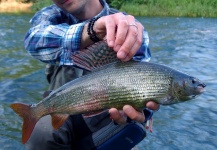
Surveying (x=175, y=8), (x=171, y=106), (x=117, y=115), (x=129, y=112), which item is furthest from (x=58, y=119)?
(x=175, y=8)

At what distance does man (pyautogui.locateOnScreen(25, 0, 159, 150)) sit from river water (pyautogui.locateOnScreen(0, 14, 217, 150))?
170 cm

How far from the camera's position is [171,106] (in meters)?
6.47

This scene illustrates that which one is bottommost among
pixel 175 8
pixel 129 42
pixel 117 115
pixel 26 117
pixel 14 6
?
pixel 14 6

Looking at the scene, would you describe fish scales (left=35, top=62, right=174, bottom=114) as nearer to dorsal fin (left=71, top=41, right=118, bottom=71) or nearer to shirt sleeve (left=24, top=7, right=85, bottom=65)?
dorsal fin (left=71, top=41, right=118, bottom=71)

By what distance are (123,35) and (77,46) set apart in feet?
2.10

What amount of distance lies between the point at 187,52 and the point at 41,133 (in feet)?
30.6

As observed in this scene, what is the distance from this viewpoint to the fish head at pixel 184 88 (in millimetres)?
2369

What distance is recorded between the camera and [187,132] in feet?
17.5

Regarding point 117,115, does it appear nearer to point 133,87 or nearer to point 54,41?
point 133,87

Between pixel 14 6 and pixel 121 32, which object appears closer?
pixel 121 32

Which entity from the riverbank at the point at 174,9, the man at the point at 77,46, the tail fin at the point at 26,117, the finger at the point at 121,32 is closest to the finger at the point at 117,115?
the man at the point at 77,46

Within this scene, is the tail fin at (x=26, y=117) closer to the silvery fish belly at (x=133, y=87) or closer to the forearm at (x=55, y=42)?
the silvery fish belly at (x=133, y=87)

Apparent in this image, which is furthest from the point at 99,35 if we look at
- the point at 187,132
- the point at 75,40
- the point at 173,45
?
the point at 173,45

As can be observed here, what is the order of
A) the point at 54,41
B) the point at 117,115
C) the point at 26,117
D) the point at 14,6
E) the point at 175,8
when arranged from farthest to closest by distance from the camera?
the point at 14,6 → the point at 175,8 → the point at 54,41 → the point at 26,117 → the point at 117,115
